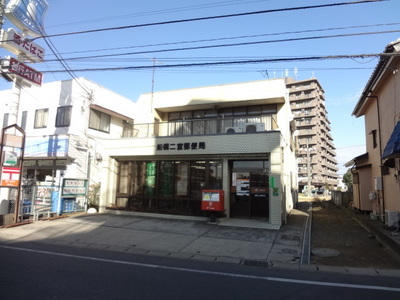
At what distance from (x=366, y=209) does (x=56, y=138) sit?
19.0m

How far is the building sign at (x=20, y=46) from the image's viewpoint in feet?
42.0

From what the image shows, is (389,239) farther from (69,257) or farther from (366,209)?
(69,257)

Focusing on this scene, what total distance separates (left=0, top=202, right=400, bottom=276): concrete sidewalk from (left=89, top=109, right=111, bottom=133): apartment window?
790cm

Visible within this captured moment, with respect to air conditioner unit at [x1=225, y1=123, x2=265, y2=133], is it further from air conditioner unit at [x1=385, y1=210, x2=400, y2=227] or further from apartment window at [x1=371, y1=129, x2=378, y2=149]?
apartment window at [x1=371, y1=129, x2=378, y2=149]

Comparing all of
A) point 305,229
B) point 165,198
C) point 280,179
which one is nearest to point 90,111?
point 165,198

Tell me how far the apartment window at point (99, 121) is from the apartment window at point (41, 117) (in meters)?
2.99

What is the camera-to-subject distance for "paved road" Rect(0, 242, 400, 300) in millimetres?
4797

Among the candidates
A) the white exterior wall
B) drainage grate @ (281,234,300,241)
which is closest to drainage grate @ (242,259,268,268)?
drainage grate @ (281,234,300,241)

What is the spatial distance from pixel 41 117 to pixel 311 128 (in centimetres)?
7530

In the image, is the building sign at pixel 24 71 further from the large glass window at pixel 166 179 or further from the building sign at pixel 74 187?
the large glass window at pixel 166 179

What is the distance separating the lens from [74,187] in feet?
48.6

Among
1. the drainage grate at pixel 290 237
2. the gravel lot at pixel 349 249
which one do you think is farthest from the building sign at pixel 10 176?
the gravel lot at pixel 349 249

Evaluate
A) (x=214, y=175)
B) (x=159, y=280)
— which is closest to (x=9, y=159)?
(x=214, y=175)

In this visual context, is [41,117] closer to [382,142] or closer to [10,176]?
[10,176]
